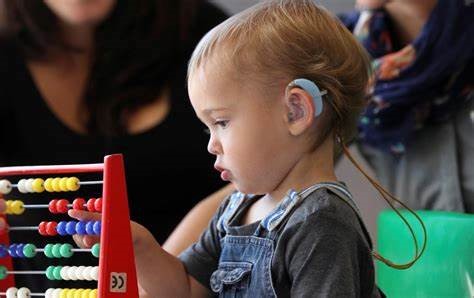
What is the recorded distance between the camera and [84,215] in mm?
863

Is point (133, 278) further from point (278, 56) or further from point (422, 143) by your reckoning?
point (422, 143)

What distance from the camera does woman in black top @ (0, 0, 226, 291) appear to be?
Answer: 4.99 feet

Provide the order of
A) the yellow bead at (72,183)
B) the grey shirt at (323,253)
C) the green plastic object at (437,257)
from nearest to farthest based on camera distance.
Result: 1. the grey shirt at (323,253)
2. the yellow bead at (72,183)
3. the green plastic object at (437,257)

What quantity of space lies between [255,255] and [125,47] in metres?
0.81

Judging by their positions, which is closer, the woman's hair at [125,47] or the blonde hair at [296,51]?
the blonde hair at [296,51]

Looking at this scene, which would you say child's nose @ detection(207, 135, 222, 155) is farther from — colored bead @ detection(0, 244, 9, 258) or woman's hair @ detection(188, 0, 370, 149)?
colored bead @ detection(0, 244, 9, 258)

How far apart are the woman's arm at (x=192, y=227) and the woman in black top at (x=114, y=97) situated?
118mm

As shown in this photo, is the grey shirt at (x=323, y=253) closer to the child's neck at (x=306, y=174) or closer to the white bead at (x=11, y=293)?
the child's neck at (x=306, y=174)

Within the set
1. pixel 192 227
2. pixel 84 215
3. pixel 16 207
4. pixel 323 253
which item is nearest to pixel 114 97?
pixel 192 227

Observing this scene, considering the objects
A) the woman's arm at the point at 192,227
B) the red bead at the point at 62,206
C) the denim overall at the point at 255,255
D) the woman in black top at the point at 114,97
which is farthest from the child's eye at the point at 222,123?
the woman in black top at the point at 114,97

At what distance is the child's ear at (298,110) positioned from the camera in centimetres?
85

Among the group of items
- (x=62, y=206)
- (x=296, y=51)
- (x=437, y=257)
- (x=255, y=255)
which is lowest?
(x=437, y=257)

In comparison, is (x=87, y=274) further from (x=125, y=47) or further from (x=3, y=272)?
(x=125, y=47)

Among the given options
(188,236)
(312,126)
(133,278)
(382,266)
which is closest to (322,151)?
(312,126)
